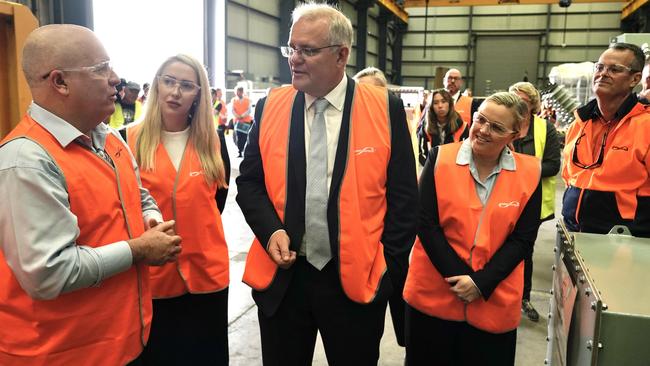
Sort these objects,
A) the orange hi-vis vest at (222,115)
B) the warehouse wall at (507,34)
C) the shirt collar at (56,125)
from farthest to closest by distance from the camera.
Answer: the warehouse wall at (507,34), the orange hi-vis vest at (222,115), the shirt collar at (56,125)

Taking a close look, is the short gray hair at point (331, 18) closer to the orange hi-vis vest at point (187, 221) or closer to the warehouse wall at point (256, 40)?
the orange hi-vis vest at point (187, 221)

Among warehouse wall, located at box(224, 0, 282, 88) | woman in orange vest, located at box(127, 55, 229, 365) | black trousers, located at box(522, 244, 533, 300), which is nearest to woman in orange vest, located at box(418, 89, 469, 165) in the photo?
black trousers, located at box(522, 244, 533, 300)

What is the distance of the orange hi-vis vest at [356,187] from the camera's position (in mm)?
1575

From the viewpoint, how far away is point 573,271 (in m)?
1.62

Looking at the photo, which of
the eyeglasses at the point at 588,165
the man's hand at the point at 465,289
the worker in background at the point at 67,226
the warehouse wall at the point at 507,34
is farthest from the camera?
the warehouse wall at the point at 507,34

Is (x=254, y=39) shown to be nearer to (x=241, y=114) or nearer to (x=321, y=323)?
(x=241, y=114)

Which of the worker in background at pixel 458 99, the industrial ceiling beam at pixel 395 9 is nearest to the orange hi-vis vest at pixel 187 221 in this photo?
the worker in background at pixel 458 99

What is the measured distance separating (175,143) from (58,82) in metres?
0.79

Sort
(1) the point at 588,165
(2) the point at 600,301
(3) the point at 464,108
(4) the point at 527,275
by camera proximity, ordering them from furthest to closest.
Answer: (3) the point at 464,108, (4) the point at 527,275, (1) the point at 588,165, (2) the point at 600,301

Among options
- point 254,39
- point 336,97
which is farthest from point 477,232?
point 254,39

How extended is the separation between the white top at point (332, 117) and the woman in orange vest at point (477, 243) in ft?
1.85

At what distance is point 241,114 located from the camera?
11492 mm

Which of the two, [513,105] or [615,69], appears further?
[615,69]

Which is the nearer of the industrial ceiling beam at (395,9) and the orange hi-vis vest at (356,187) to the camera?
the orange hi-vis vest at (356,187)
